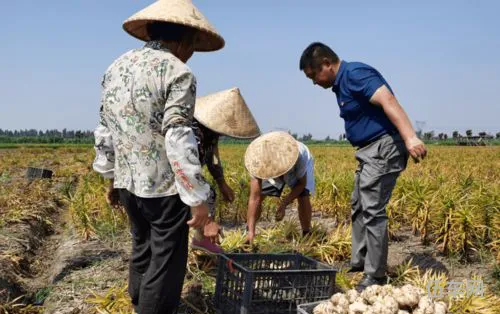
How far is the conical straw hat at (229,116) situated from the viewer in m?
2.99

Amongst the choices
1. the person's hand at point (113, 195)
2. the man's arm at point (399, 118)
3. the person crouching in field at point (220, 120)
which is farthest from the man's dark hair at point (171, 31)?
the man's arm at point (399, 118)

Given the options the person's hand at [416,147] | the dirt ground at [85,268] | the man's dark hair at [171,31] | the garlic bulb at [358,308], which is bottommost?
the dirt ground at [85,268]

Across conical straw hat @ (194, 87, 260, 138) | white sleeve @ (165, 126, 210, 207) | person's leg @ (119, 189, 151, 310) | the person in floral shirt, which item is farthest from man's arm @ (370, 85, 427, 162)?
person's leg @ (119, 189, 151, 310)

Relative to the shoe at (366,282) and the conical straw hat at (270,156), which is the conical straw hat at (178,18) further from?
the shoe at (366,282)

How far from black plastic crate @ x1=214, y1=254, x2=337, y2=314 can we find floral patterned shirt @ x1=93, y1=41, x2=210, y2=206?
716mm

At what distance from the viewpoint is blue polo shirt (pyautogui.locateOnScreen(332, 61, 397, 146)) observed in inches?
123

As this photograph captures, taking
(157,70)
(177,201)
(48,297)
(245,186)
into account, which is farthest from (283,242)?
(157,70)

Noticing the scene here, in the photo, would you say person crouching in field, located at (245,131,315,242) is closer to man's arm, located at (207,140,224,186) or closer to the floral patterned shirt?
man's arm, located at (207,140,224,186)

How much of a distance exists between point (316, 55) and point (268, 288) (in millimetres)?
1672

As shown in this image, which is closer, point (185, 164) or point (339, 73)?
point (185, 164)

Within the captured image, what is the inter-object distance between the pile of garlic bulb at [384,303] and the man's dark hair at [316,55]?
1676 millimetres

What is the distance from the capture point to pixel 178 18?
7.02 feet

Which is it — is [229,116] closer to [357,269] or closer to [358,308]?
[358,308]

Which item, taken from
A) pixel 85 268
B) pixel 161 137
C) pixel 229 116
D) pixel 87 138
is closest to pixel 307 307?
pixel 161 137
